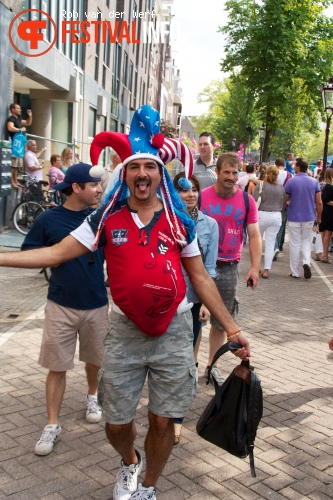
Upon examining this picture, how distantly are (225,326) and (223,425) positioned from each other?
1.83 ft

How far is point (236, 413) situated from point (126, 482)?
2.43 feet

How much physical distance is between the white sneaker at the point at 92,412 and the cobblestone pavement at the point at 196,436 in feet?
0.16

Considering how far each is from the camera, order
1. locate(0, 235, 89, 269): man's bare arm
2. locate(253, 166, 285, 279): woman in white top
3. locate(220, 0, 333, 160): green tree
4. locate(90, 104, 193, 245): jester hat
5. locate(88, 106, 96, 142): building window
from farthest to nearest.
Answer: locate(220, 0, 333, 160): green tree
locate(88, 106, 96, 142): building window
locate(253, 166, 285, 279): woman in white top
locate(90, 104, 193, 245): jester hat
locate(0, 235, 89, 269): man's bare arm

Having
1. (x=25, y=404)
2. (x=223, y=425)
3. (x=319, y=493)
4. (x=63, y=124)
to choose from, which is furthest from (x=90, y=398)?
(x=63, y=124)

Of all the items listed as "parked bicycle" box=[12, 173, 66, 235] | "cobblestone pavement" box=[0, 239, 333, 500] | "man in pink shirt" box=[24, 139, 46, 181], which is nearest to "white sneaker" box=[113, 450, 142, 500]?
"cobblestone pavement" box=[0, 239, 333, 500]

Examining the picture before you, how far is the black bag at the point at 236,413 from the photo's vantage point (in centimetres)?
322

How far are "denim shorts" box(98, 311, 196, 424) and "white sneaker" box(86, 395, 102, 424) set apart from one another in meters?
1.24

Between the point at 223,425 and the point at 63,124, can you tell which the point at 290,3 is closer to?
the point at 63,124

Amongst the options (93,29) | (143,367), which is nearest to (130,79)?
(93,29)

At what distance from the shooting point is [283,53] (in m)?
31.8

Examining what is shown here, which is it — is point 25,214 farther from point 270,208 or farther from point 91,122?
point 91,122

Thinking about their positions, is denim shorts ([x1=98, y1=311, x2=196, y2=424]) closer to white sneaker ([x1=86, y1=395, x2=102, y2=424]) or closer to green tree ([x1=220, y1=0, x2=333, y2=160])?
white sneaker ([x1=86, y1=395, x2=102, y2=424])

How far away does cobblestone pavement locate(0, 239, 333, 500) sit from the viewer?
3.56 m

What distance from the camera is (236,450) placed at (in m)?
3.26
